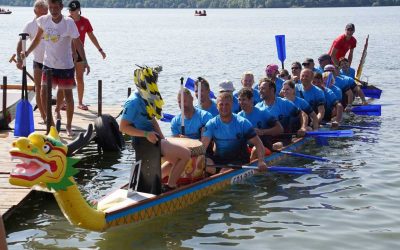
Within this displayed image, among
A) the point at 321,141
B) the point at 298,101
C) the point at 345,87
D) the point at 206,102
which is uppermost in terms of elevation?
the point at 206,102

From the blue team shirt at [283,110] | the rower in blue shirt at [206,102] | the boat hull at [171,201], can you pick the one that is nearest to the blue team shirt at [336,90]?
the blue team shirt at [283,110]

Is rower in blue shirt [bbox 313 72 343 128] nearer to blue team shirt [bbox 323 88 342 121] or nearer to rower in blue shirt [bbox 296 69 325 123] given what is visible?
blue team shirt [bbox 323 88 342 121]

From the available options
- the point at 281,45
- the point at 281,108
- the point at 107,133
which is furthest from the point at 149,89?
the point at 281,45

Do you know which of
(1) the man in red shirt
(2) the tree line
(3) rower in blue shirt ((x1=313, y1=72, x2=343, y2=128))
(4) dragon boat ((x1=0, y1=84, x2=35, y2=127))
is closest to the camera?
(4) dragon boat ((x1=0, y1=84, x2=35, y2=127))

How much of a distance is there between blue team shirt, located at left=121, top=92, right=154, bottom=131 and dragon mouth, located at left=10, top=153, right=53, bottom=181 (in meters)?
1.87

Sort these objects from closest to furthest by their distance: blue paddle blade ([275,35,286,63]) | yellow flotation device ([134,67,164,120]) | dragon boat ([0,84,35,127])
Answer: yellow flotation device ([134,67,164,120]) < dragon boat ([0,84,35,127]) < blue paddle blade ([275,35,286,63])

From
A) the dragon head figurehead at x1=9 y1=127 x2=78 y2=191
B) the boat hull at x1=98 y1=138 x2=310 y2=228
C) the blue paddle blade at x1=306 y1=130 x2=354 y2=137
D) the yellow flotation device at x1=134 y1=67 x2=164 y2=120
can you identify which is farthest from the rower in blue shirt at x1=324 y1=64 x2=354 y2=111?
the dragon head figurehead at x1=9 y1=127 x2=78 y2=191

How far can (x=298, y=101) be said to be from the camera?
43.5 ft

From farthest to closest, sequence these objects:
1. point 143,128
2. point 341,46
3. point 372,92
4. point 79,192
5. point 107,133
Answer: point 372,92 → point 341,46 → point 107,133 → point 143,128 → point 79,192

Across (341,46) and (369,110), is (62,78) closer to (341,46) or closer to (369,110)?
(369,110)

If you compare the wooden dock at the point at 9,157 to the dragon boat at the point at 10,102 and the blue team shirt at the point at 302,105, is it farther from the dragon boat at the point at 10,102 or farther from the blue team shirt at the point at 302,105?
the blue team shirt at the point at 302,105

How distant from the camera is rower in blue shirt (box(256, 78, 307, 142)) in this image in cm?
1202

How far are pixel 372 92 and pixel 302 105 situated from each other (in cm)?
750

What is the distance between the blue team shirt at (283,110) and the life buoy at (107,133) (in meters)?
2.76
